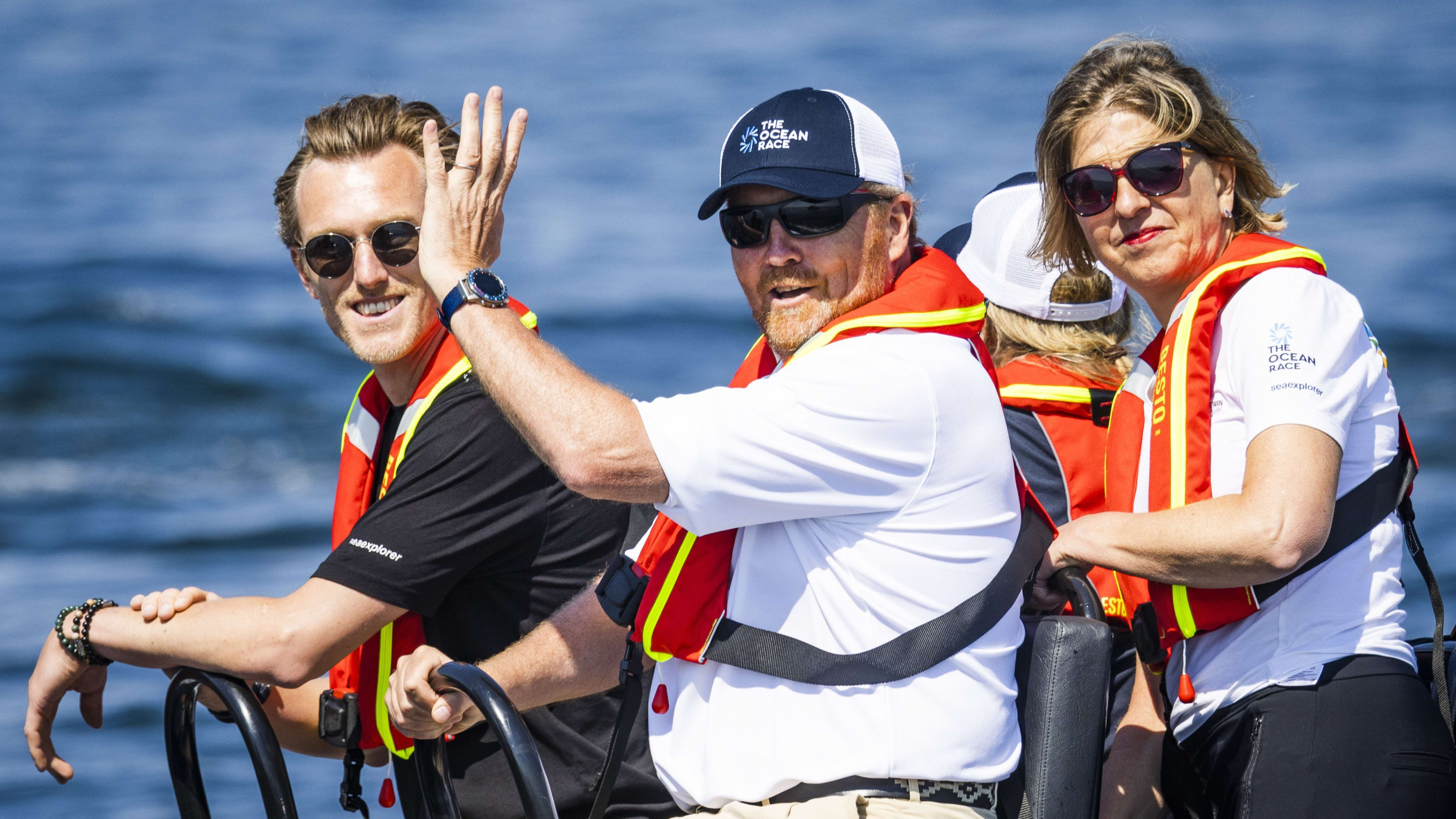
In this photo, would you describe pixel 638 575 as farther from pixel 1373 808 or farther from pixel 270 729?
pixel 1373 808

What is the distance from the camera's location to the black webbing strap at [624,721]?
2.55m

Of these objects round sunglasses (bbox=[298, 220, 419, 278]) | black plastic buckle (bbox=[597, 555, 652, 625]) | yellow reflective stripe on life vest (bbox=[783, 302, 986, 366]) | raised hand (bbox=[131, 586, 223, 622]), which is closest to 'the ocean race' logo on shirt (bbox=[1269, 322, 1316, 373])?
yellow reflective stripe on life vest (bbox=[783, 302, 986, 366])

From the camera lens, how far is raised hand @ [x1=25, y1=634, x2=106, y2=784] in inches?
115

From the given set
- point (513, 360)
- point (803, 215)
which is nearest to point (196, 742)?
point (513, 360)

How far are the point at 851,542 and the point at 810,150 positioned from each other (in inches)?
28.5

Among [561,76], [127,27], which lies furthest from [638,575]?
[127,27]

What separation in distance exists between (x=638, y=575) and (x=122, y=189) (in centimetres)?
1873

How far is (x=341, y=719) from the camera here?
294cm

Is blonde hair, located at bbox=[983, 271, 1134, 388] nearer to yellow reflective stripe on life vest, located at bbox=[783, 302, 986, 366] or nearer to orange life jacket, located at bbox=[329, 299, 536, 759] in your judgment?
yellow reflective stripe on life vest, located at bbox=[783, 302, 986, 366]

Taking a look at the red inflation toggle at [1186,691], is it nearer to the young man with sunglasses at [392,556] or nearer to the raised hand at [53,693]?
the young man with sunglasses at [392,556]

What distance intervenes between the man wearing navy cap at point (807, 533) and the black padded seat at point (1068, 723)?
5cm

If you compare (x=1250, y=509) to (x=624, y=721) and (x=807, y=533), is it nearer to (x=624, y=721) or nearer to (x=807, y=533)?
(x=807, y=533)

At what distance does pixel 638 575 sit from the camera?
8.61 ft

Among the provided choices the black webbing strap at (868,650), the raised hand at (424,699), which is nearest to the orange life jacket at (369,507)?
the raised hand at (424,699)
